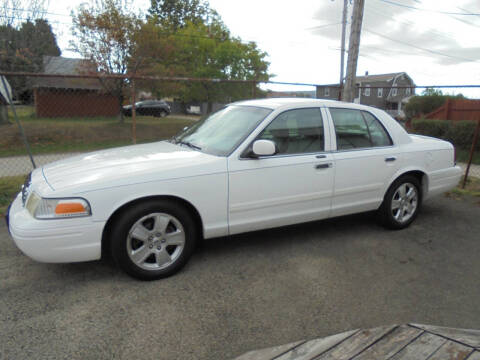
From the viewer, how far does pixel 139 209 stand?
3.12 m

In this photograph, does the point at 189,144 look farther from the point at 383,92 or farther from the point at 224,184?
the point at 383,92

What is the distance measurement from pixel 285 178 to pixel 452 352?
80.8 inches

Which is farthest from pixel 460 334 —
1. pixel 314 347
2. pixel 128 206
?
pixel 128 206

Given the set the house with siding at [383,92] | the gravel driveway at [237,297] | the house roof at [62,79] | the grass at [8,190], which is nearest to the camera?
the gravel driveway at [237,297]

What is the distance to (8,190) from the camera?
6098 millimetres

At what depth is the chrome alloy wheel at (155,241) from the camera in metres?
3.18

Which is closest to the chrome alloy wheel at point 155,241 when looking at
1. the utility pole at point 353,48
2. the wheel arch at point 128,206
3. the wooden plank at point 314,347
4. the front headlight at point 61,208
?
A: the wheel arch at point 128,206

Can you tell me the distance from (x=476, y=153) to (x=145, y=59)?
16069 millimetres

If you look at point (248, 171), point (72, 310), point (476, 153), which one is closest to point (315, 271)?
point (248, 171)

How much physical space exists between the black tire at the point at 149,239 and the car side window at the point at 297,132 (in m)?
1.16

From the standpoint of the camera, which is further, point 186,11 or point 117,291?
point 186,11

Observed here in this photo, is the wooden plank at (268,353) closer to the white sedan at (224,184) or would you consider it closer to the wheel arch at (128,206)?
the white sedan at (224,184)

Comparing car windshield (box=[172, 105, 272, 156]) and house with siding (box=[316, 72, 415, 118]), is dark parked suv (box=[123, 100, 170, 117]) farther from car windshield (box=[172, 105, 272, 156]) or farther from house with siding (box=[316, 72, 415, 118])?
car windshield (box=[172, 105, 272, 156])

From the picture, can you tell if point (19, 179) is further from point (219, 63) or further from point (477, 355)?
point (219, 63)
